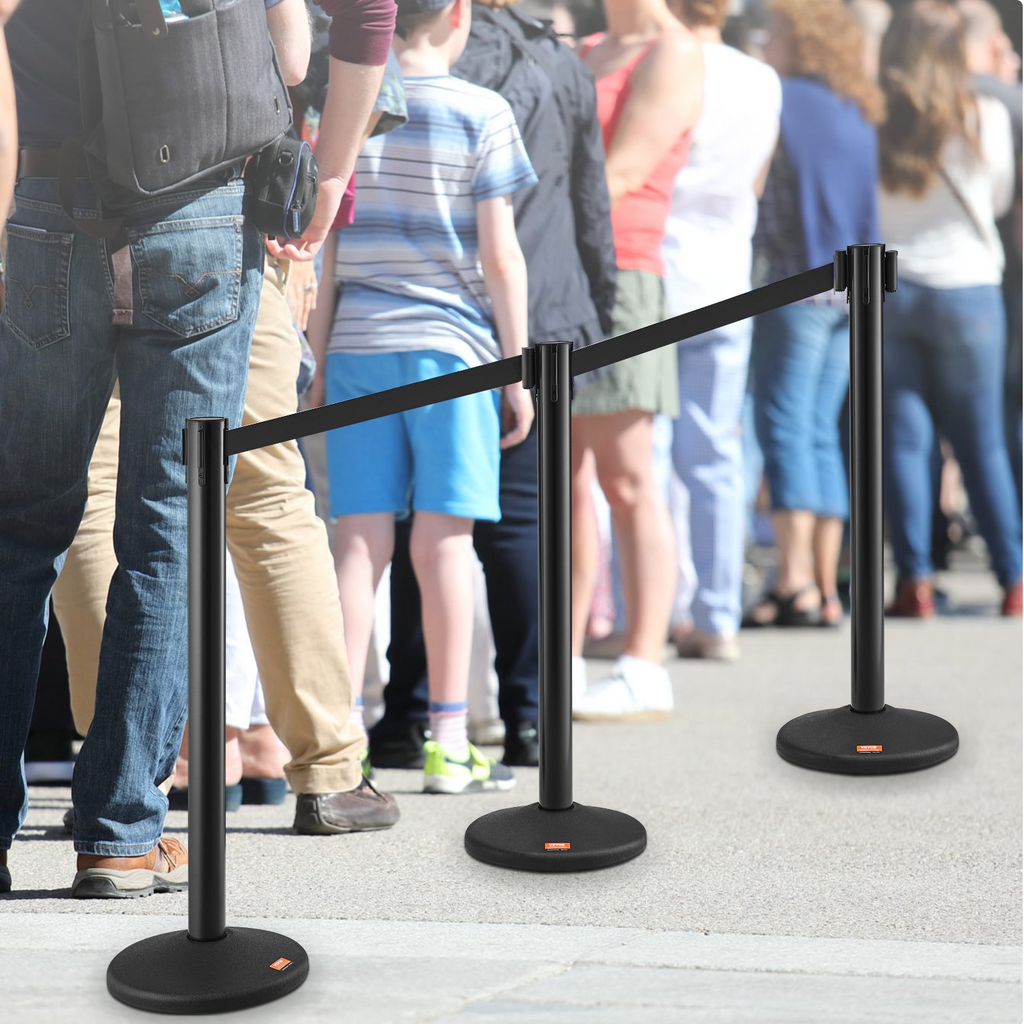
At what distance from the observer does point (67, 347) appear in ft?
10.0

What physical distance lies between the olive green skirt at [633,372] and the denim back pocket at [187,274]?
5.64 feet

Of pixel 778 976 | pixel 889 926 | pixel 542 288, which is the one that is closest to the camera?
pixel 778 976

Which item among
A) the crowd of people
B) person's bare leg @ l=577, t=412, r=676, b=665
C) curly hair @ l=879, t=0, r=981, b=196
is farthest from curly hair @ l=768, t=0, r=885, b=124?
person's bare leg @ l=577, t=412, r=676, b=665

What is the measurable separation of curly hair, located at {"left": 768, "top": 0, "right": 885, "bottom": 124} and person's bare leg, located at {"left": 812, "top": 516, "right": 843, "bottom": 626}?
1.58m

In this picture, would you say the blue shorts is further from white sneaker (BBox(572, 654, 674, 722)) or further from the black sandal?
the black sandal

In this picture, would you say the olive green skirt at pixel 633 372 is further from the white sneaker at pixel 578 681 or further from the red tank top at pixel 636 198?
the white sneaker at pixel 578 681

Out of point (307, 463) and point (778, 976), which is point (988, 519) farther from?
point (778, 976)

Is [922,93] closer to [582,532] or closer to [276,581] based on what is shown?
[582,532]

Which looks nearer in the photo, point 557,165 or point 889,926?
point 889,926

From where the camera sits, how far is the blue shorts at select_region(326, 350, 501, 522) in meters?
3.88

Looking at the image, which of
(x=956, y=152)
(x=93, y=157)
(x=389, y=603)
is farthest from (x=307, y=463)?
(x=956, y=152)

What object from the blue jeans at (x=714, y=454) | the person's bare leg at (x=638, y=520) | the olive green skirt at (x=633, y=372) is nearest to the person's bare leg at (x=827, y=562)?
the blue jeans at (x=714, y=454)

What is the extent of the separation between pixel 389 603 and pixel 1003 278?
3580 millimetres

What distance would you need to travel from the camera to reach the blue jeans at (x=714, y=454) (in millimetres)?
5508
